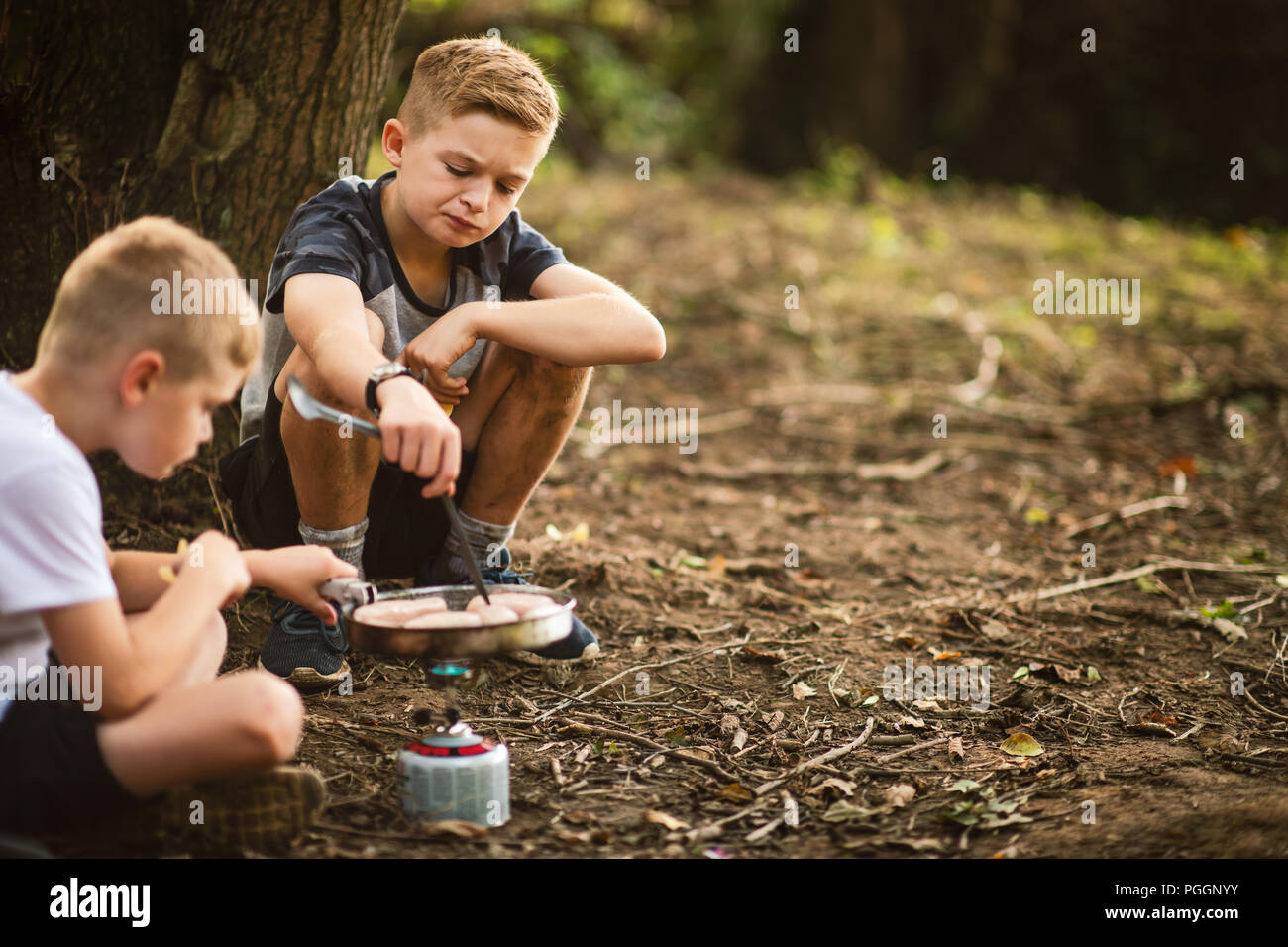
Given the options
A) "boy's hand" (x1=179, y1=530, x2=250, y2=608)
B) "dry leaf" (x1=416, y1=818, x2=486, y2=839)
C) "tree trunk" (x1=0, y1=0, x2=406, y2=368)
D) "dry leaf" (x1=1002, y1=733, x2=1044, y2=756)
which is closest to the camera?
"boy's hand" (x1=179, y1=530, x2=250, y2=608)

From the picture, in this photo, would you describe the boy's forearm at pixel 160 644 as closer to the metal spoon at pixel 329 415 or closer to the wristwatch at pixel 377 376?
the metal spoon at pixel 329 415

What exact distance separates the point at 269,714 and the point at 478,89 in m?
1.45

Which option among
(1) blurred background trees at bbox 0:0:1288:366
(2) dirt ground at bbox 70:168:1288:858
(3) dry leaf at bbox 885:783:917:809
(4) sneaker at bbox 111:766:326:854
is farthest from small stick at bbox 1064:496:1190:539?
(1) blurred background trees at bbox 0:0:1288:366

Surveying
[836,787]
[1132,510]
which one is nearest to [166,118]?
[836,787]

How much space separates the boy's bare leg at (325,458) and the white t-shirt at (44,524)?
2.59 ft

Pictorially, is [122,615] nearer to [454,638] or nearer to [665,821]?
[454,638]

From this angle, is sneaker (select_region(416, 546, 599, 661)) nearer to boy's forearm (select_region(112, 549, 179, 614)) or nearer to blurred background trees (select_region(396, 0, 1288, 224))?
boy's forearm (select_region(112, 549, 179, 614))

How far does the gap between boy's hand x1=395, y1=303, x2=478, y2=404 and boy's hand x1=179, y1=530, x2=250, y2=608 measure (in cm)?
71

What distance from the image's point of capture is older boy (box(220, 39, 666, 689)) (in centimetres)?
255

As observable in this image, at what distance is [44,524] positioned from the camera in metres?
1.68

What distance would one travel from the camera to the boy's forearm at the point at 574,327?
2.64m

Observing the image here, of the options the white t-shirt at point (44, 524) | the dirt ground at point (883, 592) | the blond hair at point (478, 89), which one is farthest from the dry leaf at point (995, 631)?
the white t-shirt at point (44, 524)

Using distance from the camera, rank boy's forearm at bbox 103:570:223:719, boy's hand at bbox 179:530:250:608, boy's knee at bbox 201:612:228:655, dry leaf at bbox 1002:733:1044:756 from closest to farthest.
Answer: boy's forearm at bbox 103:570:223:719
boy's hand at bbox 179:530:250:608
boy's knee at bbox 201:612:228:655
dry leaf at bbox 1002:733:1044:756
